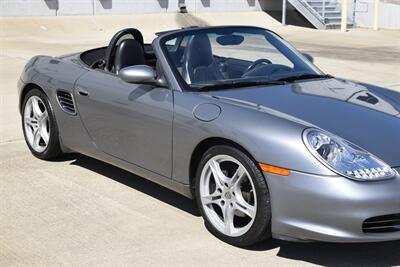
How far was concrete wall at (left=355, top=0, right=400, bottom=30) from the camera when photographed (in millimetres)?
25587

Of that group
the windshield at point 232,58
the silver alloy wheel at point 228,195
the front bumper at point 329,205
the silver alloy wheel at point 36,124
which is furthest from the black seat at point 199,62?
the silver alloy wheel at point 36,124

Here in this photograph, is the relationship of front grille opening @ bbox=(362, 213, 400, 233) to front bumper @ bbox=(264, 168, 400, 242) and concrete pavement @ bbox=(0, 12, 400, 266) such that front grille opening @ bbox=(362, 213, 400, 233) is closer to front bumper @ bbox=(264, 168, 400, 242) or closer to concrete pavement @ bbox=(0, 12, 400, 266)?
front bumper @ bbox=(264, 168, 400, 242)

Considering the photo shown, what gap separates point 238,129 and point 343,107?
82 centimetres

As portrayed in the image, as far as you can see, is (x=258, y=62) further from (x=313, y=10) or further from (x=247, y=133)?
(x=313, y=10)

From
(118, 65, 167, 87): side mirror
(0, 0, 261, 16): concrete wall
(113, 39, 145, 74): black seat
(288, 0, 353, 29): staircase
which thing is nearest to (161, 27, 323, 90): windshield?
(118, 65, 167, 87): side mirror

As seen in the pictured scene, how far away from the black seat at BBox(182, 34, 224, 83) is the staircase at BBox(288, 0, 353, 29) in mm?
21258

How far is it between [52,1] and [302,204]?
19.9 m

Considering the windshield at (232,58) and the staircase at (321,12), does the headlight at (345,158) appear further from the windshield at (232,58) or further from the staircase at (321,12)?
the staircase at (321,12)

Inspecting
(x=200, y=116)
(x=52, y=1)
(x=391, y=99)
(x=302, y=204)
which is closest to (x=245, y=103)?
(x=200, y=116)

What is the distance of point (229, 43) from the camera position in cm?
499

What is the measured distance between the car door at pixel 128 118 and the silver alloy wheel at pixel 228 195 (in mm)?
392

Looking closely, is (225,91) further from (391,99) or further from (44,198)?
(44,198)

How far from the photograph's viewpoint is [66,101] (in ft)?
17.2

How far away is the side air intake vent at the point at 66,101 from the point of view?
517 cm
